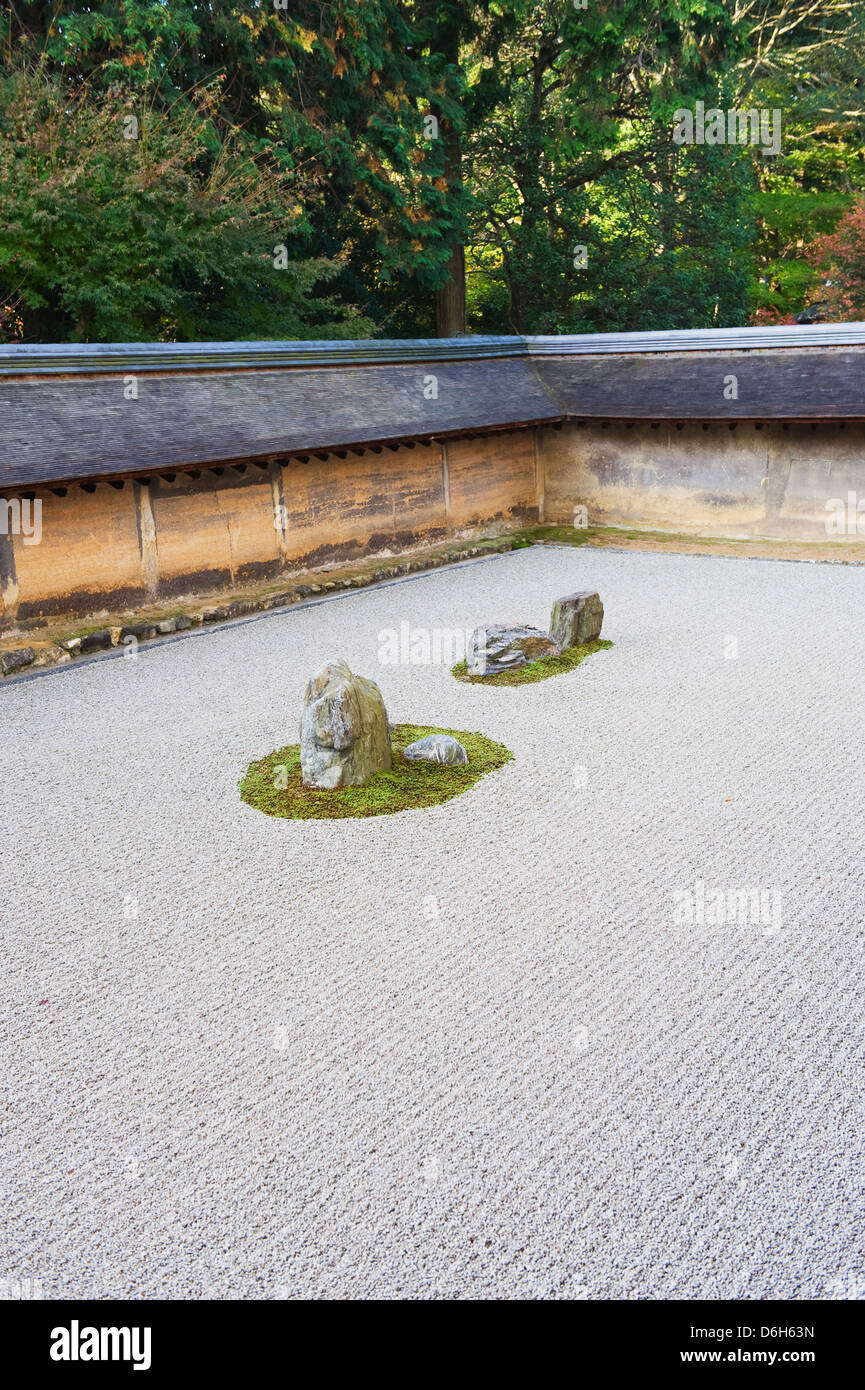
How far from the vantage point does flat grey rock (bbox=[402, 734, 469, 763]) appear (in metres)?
9.11

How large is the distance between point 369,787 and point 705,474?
1174 centimetres

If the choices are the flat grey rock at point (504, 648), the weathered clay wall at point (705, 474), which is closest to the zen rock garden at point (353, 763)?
the flat grey rock at point (504, 648)

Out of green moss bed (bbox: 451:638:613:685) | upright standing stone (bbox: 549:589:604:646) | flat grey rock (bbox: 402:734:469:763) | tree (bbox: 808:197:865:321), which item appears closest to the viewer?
flat grey rock (bbox: 402:734:469:763)

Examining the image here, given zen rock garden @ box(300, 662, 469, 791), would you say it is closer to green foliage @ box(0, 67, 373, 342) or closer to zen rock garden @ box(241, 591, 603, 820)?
zen rock garden @ box(241, 591, 603, 820)

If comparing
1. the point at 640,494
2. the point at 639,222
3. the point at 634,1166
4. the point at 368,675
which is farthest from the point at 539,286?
the point at 634,1166

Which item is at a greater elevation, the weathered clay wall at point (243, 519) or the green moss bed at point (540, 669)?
the weathered clay wall at point (243, 519)

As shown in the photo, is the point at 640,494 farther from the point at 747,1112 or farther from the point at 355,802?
the point at 747,1112

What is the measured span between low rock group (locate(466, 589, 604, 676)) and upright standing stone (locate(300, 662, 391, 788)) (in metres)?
2.94

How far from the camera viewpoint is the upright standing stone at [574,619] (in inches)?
483

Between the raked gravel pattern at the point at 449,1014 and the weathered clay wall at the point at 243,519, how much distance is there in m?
2.96

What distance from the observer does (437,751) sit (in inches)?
360

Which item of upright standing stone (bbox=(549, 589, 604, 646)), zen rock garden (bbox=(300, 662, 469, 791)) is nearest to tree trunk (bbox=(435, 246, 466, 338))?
upright standing stone (bbox=(549, 589, 604, 646))

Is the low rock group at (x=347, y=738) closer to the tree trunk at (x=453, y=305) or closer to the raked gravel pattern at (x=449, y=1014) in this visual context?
the raked gravel pattern at (x=449, y=1014)

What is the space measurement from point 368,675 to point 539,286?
66.7 feet
